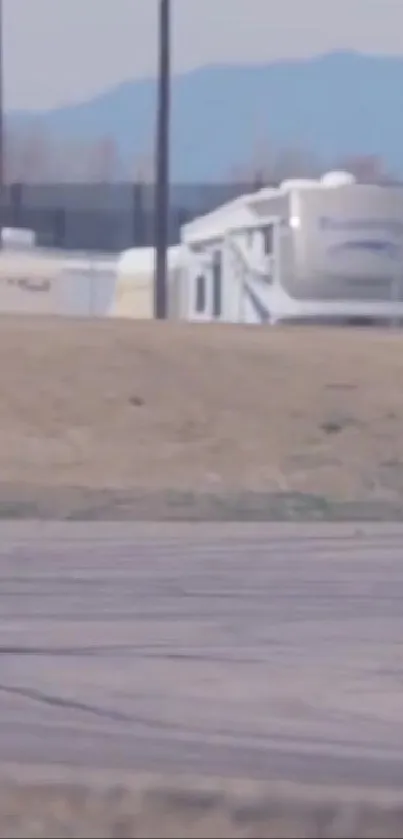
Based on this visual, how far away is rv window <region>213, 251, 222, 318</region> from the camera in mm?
31453

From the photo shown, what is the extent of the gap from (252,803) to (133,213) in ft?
172

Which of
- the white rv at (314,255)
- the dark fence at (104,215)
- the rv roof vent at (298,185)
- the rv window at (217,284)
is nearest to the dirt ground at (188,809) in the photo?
the white rv at (314,255)

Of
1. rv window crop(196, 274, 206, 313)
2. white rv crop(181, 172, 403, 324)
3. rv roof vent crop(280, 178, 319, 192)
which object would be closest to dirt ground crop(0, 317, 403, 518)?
white rv crop(181, 172, 403, 324)

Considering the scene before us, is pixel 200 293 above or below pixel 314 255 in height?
below

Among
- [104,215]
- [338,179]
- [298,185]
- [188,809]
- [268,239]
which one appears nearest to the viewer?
[188,809]

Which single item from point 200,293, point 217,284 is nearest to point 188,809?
point 217,284

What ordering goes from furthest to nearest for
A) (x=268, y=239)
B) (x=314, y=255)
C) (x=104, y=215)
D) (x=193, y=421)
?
(x=104, y=215) < (x=268, y=239) < (x=314, y=255) < (x=193, y=421)

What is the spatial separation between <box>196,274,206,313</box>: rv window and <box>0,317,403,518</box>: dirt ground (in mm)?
9700

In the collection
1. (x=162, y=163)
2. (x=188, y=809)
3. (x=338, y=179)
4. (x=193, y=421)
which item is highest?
(x=188, y=809)

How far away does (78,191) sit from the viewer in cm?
7069

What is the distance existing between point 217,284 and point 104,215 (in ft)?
95.5

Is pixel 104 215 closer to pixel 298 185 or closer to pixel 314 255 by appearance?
pixel 298 185

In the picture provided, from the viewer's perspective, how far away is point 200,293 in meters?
32.8

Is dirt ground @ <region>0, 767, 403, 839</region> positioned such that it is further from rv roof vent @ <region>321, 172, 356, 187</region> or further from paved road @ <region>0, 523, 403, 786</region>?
rv roof vent @ <region>321, 172, 356, 187</region>
